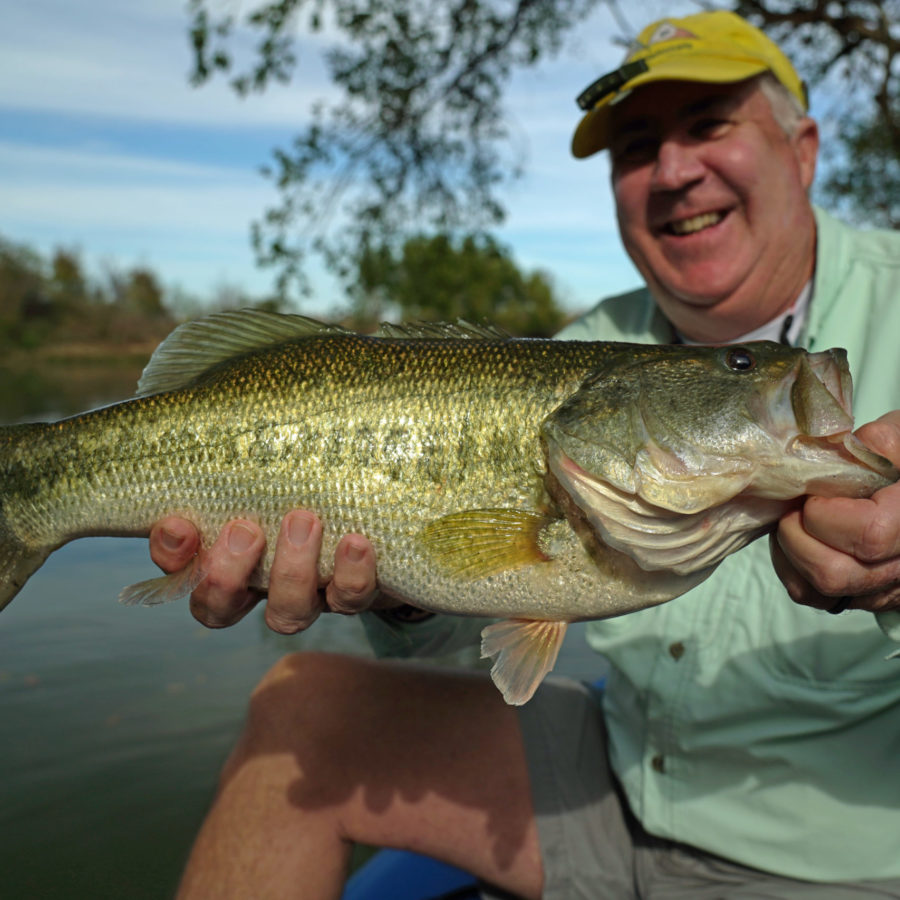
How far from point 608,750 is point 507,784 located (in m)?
0.42

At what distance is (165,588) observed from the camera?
2268 mm

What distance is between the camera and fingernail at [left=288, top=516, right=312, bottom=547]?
2.13m

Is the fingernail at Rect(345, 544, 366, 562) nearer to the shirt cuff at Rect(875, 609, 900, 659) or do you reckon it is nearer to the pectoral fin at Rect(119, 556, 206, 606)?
the pectoral fin at Rect(119, 556, 206, 606)

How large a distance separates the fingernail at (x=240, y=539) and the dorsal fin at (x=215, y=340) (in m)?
0.48

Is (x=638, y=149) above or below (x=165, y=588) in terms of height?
above

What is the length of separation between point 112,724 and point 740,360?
3756 mm

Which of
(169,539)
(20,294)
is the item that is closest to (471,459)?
(169,539)

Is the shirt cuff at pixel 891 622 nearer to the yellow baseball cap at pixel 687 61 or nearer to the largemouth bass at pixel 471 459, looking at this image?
the largemouth bass at pixel 471 459

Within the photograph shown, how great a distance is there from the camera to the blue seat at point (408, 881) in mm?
2850

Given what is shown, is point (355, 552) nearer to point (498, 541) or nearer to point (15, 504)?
point (498, 541)

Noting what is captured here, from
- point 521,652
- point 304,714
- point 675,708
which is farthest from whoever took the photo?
point 304,714

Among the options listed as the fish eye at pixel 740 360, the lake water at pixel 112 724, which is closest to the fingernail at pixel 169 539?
the fish eye at pixel 740 360

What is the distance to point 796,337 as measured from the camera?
320cm

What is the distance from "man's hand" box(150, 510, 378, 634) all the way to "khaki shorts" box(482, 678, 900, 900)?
3.30ft
